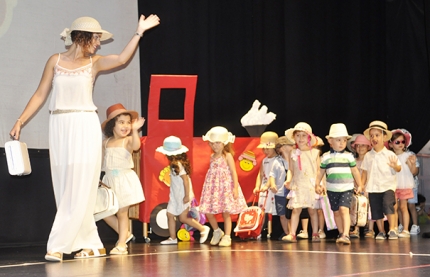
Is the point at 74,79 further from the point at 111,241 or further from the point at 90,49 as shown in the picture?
the point at 111,241

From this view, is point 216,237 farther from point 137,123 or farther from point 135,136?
point 137,123

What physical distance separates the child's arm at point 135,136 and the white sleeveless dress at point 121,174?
8 cm

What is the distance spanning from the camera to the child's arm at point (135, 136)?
18.8 ft

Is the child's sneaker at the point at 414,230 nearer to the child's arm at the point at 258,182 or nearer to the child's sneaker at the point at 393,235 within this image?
the child's sneaker at the point at 393,235

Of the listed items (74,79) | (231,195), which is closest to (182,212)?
(231,195)

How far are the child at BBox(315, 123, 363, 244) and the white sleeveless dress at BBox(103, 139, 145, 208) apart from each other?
1.82 m

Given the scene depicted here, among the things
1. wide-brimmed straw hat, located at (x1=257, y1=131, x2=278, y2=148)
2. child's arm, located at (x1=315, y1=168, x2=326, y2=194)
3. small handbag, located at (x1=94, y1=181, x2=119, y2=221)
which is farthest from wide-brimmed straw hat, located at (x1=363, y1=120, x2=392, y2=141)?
small handbag, located at (x1=94, y1=181, x2=119, y2=221)

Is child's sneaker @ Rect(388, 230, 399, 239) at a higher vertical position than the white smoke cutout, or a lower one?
lower

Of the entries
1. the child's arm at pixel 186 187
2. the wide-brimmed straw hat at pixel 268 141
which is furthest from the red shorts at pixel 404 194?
the child's arm at pixel 186 187

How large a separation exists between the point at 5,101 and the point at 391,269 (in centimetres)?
408

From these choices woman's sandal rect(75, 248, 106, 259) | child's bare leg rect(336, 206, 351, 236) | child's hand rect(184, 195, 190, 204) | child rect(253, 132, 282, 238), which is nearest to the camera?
woman's sandal rect(75, 248, 106, 259)

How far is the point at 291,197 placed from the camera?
7.14 meters

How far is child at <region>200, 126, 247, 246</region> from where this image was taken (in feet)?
22.3

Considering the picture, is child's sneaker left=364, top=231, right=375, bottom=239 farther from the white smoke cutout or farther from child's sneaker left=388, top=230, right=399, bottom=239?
the white smoke cutout
